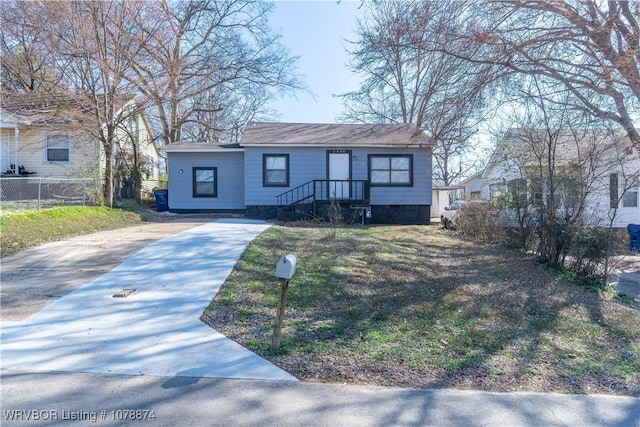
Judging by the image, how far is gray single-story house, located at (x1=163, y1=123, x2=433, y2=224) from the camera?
1684 cm

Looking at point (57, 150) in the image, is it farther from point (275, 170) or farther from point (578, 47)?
point (578, 47)

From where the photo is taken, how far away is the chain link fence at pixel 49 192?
14.0m

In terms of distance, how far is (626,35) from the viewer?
7668 millimetres

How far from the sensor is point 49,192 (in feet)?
55.6

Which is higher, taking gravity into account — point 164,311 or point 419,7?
point 419,7

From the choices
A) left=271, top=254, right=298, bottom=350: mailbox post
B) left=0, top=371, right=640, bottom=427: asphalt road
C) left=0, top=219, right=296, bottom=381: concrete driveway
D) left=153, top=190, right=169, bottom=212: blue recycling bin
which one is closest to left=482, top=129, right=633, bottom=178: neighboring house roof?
left=0, top=371, right=640, bottom=427: asphalt road

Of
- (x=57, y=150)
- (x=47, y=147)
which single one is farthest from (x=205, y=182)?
(x=47, y=147)

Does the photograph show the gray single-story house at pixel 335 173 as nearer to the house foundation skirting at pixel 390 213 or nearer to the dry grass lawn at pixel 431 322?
the house foundation skirting at pixel 390 213

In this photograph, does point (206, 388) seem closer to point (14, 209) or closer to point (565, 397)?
point (565, 397)

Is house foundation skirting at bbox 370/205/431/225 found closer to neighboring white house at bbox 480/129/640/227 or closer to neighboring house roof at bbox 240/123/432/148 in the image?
neighboring house roof at bbox 240/123/432/148

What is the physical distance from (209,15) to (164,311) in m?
23.1

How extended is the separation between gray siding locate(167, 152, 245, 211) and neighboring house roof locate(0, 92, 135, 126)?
10.9 feet

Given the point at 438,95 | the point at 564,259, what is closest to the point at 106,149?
the point at 438,95

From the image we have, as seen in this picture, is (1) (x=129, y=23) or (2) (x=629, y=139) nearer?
(2) (x=629, y=139)
